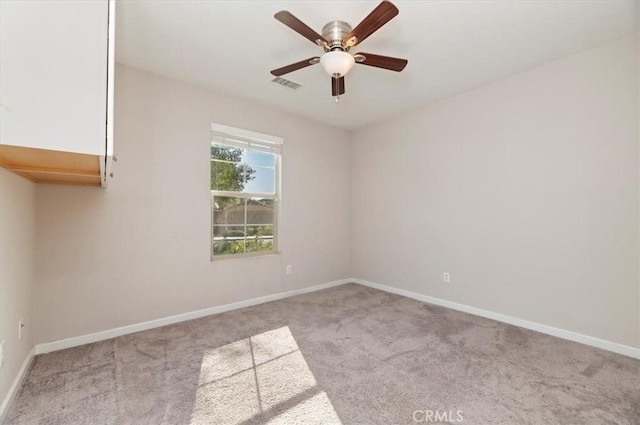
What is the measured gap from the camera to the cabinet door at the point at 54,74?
1208 millimetres

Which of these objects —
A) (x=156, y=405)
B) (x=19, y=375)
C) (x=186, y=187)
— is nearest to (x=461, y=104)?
(x=186, y=187)

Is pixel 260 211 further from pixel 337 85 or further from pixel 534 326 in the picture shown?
pixel 534 326

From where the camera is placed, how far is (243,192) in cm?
363

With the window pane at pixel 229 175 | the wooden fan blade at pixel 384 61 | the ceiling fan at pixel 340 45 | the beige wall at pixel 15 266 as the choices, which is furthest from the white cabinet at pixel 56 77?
the window pane at pixel 229 175

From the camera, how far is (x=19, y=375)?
1935 mm

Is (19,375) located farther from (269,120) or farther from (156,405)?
(269,120)

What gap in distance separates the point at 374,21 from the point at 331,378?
2389 mm

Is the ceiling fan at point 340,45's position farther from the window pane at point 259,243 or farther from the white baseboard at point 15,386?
the white baseboard at point 15,386

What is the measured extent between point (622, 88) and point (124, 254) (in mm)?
4694

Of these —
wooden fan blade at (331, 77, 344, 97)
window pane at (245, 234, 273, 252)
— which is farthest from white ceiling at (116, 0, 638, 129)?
window pane at (245, 234, 273, 252)

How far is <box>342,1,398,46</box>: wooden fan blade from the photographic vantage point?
165 cm

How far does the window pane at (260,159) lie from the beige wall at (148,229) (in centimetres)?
20

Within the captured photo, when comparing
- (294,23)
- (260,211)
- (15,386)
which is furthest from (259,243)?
(294,23)

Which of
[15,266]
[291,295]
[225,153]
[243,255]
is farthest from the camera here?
[291,295]
